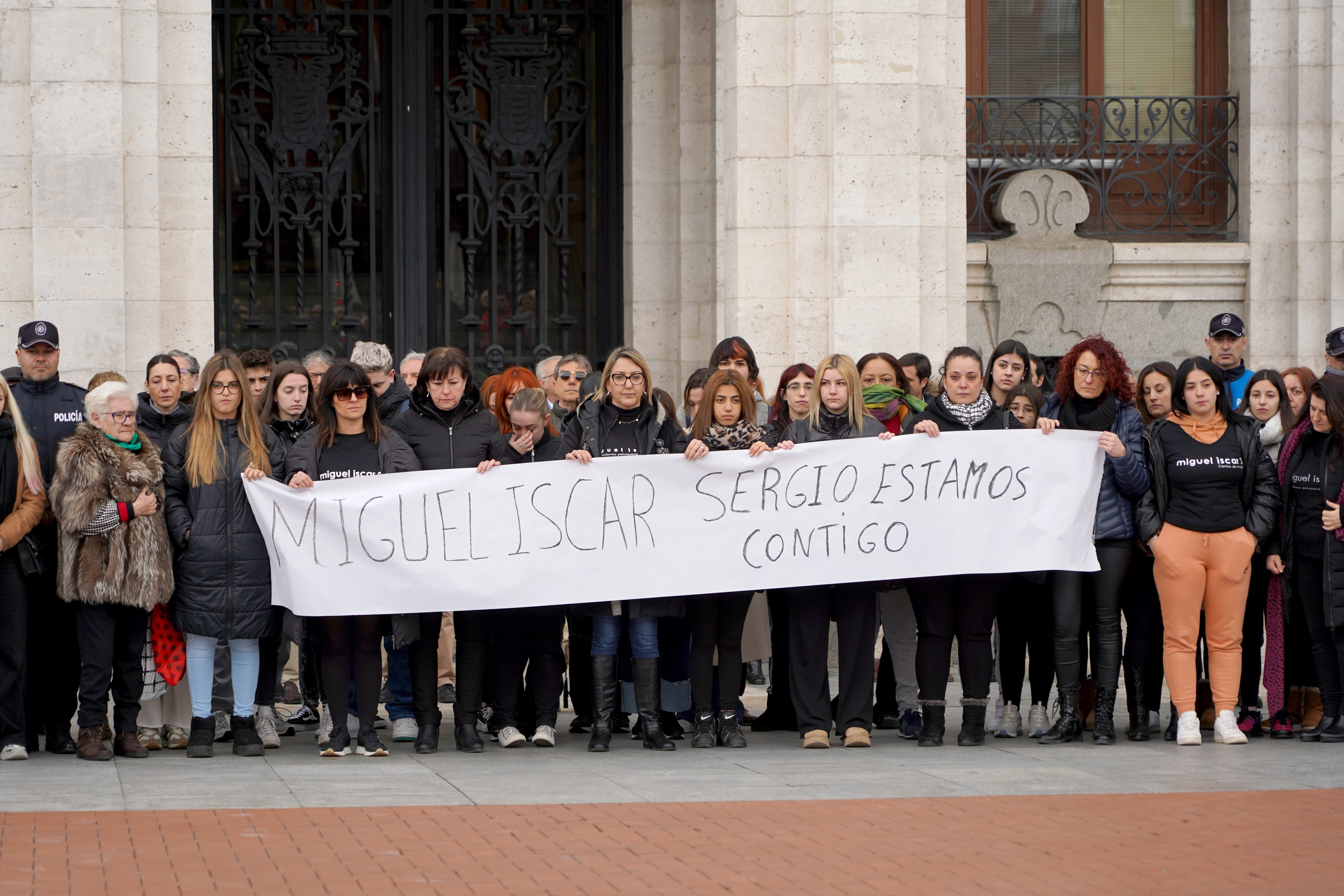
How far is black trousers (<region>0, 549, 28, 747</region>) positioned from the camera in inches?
359

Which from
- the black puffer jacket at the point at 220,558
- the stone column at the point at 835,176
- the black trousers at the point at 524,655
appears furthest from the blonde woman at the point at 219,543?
the stone column at the point at 835,176

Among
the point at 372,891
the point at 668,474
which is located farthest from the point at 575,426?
the point at 372,891

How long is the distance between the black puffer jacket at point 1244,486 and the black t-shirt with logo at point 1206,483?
0.15ft

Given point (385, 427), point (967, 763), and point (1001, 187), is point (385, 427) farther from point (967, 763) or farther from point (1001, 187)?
point (1001, 187)

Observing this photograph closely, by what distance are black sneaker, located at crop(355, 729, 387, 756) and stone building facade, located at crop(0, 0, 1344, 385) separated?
5.03 metres

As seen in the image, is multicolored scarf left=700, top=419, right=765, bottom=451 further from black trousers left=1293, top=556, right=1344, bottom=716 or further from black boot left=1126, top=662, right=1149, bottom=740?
black trousers left=1293, top=556, right=1344, bottom=716

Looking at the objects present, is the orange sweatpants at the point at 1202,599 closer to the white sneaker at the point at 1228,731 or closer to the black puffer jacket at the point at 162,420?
the white sneaker at the point at 1228,731

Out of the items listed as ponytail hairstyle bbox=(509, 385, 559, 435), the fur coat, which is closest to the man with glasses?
ponytail hairstyle bbox=(509, 385, 559, 435)

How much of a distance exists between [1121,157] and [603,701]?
8.31m

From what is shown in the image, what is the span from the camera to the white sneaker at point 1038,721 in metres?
9.95

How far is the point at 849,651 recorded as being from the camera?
9.66 metres

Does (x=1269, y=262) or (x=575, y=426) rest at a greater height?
(x=1269, y=262)

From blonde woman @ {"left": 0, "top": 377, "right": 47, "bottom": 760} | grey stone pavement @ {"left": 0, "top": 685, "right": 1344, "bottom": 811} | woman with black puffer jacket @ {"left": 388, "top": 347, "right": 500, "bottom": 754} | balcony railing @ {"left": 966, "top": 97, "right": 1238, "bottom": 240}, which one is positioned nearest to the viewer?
grey stone pavement @ {"left": 0, "top": 685, "right": 1344, "bottom": 811}

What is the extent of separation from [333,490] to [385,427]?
1.61 feet
